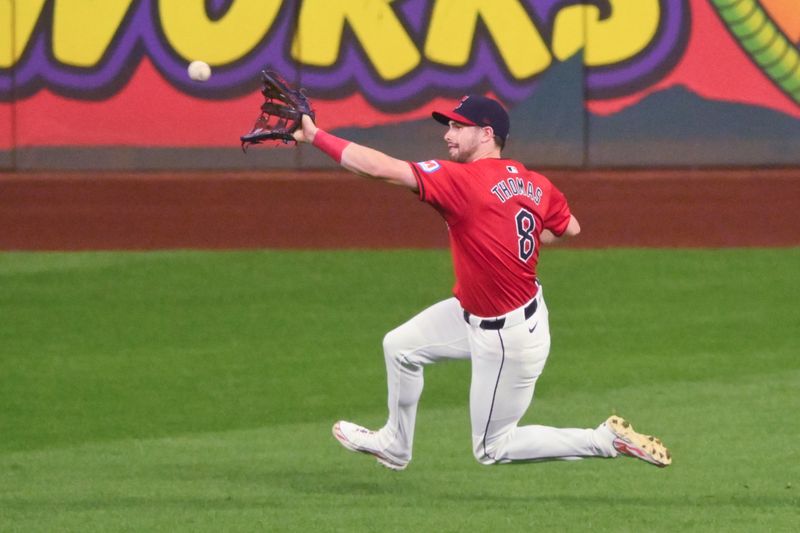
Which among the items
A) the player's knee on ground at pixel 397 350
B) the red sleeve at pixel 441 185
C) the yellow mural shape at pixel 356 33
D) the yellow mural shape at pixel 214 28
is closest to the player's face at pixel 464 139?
the red sleeve at pixel 441 185

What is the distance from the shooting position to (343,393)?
40.5ft

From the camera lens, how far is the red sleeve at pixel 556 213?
8.75 meters

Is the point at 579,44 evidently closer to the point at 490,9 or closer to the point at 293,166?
the point at 490,9

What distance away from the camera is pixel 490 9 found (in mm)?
18797

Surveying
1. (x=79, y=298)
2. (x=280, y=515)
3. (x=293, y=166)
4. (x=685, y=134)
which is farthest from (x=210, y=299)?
(x=280, y=515)

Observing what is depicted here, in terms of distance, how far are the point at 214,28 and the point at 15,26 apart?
2278mm

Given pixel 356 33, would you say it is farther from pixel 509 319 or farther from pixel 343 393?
pixel 509 319

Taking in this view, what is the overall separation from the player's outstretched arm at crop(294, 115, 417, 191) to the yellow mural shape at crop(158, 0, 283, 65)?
11.1m

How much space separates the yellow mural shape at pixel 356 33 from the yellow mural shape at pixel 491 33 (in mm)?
327

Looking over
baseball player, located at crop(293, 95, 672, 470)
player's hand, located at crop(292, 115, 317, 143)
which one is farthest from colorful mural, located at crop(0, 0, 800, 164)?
player's hand, located at crop(292, 115, 317, 143)

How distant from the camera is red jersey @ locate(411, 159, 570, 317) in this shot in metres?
8.17

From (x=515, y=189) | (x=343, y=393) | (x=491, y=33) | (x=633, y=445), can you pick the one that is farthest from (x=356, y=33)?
(x=633, y=445)

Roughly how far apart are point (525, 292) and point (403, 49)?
1086 cm

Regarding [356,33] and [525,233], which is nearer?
[525,233]
